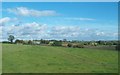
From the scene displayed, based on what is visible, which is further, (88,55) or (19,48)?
(88,55)

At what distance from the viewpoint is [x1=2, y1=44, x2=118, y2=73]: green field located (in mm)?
19984

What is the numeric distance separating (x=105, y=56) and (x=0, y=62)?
947 cm

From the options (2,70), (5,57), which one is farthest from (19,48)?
(2,70)

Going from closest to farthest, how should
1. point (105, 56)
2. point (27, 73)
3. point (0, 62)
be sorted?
point (27, 73) < point (0, 62) < point (105, 56)

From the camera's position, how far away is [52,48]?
77.9 ft

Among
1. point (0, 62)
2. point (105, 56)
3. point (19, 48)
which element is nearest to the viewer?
point (0, 62)

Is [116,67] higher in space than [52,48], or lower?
lower

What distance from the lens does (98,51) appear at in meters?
25.4

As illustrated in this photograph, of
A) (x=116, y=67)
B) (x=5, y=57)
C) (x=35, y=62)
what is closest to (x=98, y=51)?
(x=116, y=67)

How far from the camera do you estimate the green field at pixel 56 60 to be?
19984 millimetres

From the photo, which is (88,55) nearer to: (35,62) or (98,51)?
(98,51)

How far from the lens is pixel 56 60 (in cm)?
2234

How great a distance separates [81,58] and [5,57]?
6529mm

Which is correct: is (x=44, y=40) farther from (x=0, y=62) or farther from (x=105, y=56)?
(x=105, y=56)
